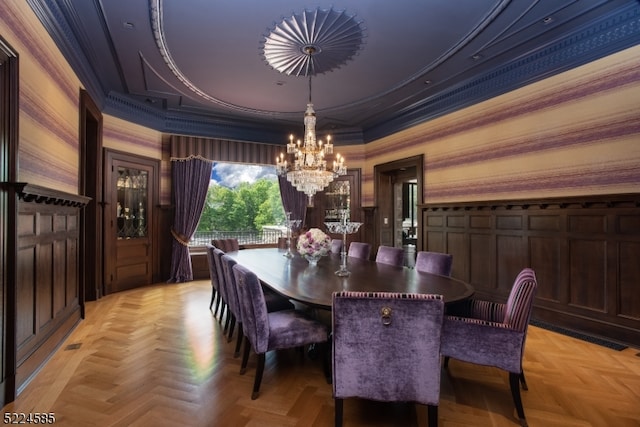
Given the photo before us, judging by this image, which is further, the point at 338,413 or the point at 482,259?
the point at 482,259

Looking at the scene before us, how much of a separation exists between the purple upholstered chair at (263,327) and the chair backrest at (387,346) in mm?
569

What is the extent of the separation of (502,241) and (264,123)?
4556 mm

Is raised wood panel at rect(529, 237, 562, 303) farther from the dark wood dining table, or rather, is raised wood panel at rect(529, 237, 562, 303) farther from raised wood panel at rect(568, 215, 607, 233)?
the dark wood dining table

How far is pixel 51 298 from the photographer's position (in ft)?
9.42

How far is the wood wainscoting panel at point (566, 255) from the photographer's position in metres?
3.00

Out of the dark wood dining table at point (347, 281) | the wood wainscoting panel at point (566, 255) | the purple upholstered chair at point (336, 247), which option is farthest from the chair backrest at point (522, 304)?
the purple upholstered chair at point (336, 247)

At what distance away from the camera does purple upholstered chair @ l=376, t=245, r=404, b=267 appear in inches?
139

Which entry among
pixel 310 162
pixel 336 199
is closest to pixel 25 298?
pixel 310 162

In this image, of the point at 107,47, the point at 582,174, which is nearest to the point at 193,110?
the point at 107,47

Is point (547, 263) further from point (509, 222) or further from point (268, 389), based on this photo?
point (268, 389)

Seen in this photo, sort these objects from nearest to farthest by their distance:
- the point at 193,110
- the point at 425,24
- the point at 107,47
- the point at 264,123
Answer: the point at 425,24, the point at 107,47, the point at 193,110, the point at 264,123

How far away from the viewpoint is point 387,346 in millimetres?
1692

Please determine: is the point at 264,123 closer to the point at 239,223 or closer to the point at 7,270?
the point at 239,223

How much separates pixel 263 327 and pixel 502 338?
1.46 meters
